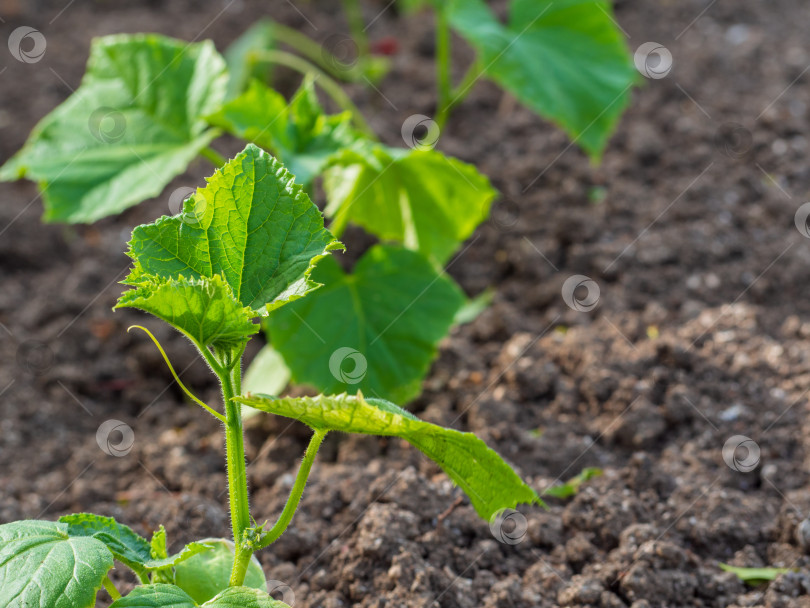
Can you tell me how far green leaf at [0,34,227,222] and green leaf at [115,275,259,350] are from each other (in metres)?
0.98

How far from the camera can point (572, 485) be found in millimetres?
2041

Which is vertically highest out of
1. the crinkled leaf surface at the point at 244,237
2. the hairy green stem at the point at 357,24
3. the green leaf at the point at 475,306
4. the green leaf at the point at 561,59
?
the hairy green stem at the point at 357,24

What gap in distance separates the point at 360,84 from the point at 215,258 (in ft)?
8.63

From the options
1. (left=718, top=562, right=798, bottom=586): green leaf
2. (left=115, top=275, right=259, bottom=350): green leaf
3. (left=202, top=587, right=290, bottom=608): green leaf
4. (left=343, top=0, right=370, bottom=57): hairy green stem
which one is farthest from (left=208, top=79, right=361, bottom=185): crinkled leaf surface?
(left=343, top=0, right=370, bottom=57): hairy green stem

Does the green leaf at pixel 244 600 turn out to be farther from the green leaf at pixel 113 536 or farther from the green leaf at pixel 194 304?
the green leaf at pixel 194 304

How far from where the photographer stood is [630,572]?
174cm

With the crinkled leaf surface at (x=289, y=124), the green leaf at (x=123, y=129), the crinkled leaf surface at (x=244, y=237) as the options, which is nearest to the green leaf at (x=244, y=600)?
the crinkled leaf surface at (x=244, y=237)

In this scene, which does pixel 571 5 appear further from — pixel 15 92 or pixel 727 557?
pixel 15 92

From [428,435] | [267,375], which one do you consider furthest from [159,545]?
[267,375]

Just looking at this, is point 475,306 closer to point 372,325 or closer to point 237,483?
point 372,325

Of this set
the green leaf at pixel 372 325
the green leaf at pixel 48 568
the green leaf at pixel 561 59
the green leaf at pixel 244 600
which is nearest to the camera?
the green leaf at pixel 48 568

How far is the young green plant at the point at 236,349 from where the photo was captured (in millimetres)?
1258

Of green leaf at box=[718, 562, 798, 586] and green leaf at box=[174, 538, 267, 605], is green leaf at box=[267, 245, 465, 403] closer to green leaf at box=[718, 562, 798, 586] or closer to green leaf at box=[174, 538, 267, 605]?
green leaf at box=[174, 538, 267, 605]

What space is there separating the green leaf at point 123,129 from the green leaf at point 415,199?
0.40 m
